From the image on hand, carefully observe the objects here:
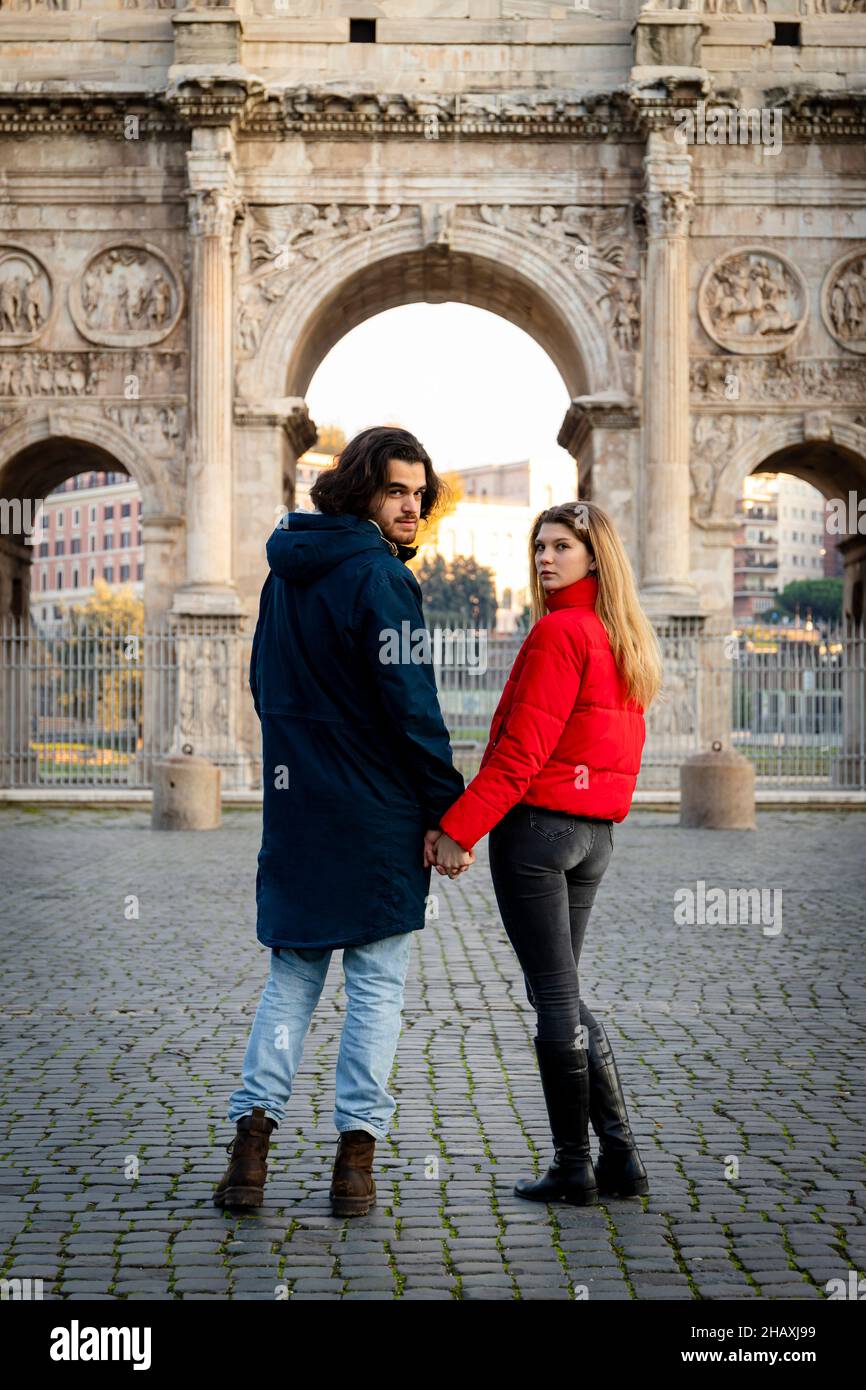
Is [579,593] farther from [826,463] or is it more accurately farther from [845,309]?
[826,463]

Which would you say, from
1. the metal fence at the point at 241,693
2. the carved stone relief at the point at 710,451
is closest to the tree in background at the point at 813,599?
the carved stone relief at the point at 710,451

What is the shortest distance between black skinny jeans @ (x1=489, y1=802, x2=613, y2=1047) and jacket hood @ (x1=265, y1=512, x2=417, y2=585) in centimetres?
82

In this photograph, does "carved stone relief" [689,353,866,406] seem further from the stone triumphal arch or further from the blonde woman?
the blonde woman

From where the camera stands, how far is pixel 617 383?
24719 millimetres

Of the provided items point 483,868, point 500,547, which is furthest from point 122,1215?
point 500,547

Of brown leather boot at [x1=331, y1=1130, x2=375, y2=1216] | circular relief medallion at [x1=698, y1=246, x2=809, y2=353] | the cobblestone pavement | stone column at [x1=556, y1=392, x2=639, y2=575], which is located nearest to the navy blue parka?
brown leather boot at [x1=331, y1=1130, x2=375, y2=1216]

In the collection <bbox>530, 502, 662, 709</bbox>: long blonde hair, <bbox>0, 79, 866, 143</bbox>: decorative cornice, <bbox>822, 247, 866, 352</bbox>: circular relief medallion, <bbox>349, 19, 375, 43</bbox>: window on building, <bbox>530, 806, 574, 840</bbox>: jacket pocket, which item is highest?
<bbox>349, 19, 375, 43</bbox>: window on building

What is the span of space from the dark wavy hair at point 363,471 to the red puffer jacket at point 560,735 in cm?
58

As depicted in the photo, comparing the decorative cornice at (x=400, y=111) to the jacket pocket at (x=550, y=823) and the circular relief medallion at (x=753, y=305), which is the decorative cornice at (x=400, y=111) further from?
the jacket pocket at (x=550, y=823)

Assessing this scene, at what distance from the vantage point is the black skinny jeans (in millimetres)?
4918

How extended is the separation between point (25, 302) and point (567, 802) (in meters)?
21.7

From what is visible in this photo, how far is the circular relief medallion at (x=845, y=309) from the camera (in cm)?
2502

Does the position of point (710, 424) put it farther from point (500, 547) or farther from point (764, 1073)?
A: point (500, 547)
